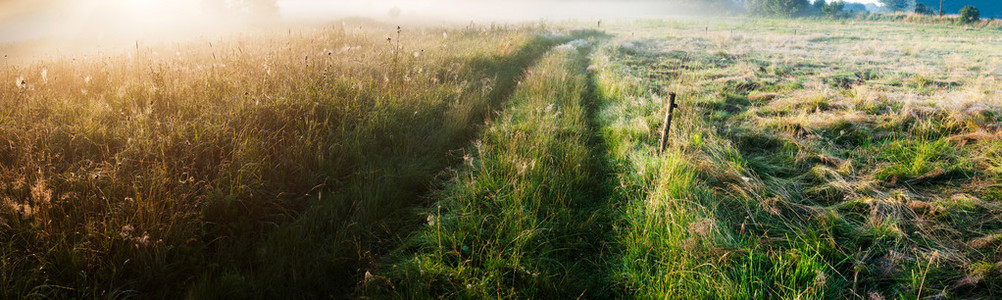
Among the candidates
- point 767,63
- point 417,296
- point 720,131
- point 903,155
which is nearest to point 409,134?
point 417,296

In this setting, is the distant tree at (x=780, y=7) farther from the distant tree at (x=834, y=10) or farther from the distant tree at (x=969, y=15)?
the distant tree at (x=969, y=15)

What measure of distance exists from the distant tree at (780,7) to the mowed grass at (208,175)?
77.1 meters

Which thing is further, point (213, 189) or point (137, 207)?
point (213, 189)

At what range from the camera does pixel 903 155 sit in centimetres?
352

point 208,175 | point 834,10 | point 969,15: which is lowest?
point 208,175

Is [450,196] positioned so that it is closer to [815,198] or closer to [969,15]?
[815,198]

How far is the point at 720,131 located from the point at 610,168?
1.86 metres

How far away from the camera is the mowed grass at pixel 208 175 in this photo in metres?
1.98

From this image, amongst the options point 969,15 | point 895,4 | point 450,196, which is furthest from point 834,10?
point 450,196

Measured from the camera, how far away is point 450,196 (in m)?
3.10

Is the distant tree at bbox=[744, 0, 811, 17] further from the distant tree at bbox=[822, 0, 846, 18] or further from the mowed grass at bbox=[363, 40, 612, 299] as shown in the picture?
the mowed grass at bbox=[363, 40, 612, 299]

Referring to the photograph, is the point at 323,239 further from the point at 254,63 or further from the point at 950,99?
A: the point at 950,99

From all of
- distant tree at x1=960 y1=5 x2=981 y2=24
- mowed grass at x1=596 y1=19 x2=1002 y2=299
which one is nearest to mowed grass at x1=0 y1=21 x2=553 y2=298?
mowed grass at x1=596 y1=19 x2=1002 y2=299

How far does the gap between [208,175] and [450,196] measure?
1688 millimetres
